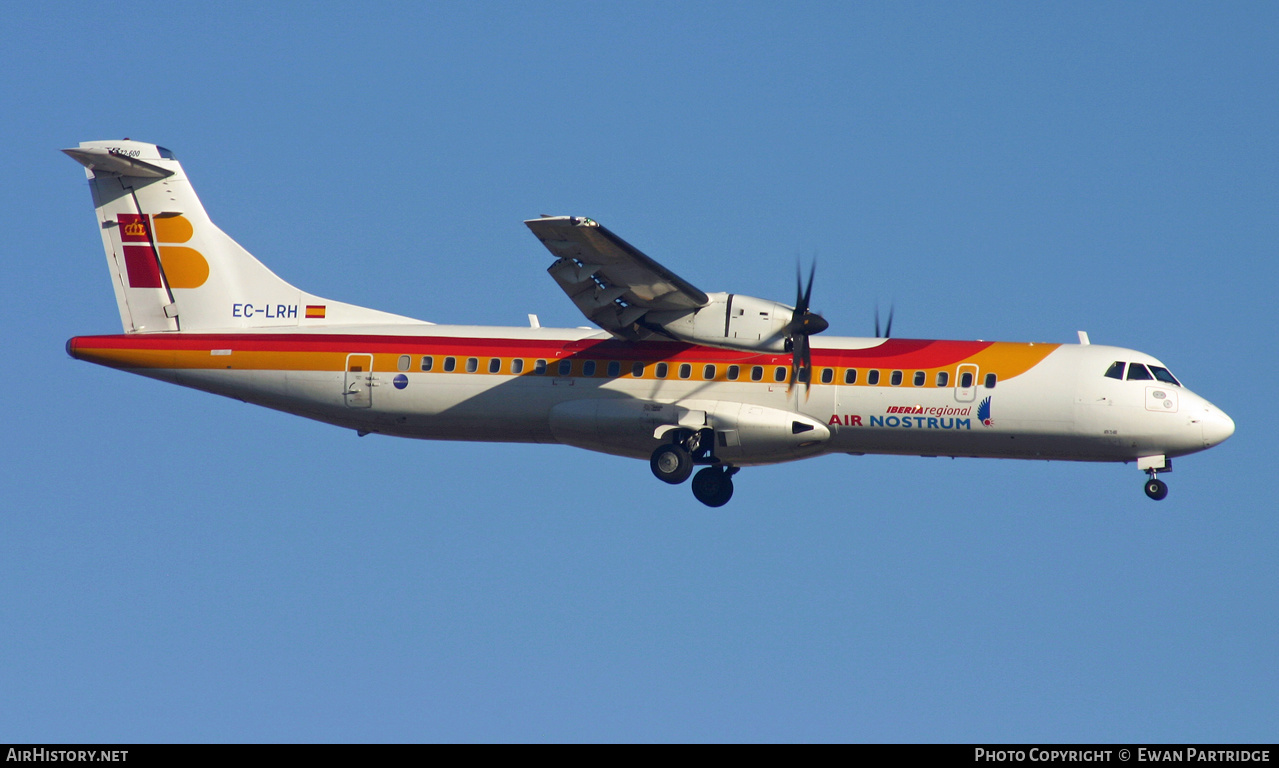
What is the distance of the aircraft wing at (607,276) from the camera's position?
23.4 metres

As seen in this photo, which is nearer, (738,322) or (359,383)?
(738,322)

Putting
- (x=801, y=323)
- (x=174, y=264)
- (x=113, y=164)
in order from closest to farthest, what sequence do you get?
(x=801, y=323) → (x=113, y=164) → (x=174, y=264)

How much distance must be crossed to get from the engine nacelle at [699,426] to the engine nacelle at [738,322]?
1.75 metres

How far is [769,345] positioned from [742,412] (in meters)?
1.91

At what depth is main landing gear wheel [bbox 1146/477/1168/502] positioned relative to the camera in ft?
82.0

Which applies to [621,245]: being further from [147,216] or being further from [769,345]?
[147,216]

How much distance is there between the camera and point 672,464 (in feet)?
85.1

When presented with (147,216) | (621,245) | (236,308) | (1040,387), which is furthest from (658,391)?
(147,216)

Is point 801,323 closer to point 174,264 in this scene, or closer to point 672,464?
point 672,464

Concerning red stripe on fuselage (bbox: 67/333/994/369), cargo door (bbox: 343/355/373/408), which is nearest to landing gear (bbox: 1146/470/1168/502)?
red stripe on fuselage (bbox: 67/333/994/369)

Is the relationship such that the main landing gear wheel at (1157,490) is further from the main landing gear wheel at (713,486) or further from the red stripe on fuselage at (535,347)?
the main landing gear wheel at (713,486)

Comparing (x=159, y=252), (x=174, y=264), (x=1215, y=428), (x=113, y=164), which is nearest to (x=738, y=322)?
(x=1215, y=428)

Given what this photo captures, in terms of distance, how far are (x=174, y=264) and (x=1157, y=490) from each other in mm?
19638
